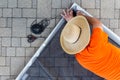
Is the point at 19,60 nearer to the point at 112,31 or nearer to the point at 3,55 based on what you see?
the point at 3,55

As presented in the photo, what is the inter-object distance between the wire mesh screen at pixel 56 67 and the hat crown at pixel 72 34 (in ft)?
2.16

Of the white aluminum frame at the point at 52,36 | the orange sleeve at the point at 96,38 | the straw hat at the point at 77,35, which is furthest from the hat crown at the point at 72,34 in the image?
the white aluminum frame at the point at 52,36

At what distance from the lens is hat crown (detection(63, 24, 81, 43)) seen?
3.19 metres

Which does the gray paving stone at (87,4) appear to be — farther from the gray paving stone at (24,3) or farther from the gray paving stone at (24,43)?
the gray paving stone at (24,43)

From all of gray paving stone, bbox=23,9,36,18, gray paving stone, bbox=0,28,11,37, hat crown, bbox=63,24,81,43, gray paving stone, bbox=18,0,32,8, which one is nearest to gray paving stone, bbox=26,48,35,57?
gray paving stone, bbox=0,28,11,37

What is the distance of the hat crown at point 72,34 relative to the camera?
10.4ft

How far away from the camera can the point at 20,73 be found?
395 centimetres

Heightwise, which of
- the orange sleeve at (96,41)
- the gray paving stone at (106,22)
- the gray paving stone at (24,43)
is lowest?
the gray paving stone at (24,43)

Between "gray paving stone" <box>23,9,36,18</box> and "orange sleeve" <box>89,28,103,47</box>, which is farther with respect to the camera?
"gray paving stone" <box>23,9,36,18</box>

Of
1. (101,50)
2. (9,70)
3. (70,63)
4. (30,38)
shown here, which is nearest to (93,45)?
(101,50)

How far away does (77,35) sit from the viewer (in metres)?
3.23

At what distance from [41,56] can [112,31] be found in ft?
3.18

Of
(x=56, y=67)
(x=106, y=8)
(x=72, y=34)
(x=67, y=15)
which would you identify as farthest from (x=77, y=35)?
(x=106, y=8)

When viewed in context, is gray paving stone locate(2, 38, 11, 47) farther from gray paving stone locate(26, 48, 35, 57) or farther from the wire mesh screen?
the wire mesh screen
